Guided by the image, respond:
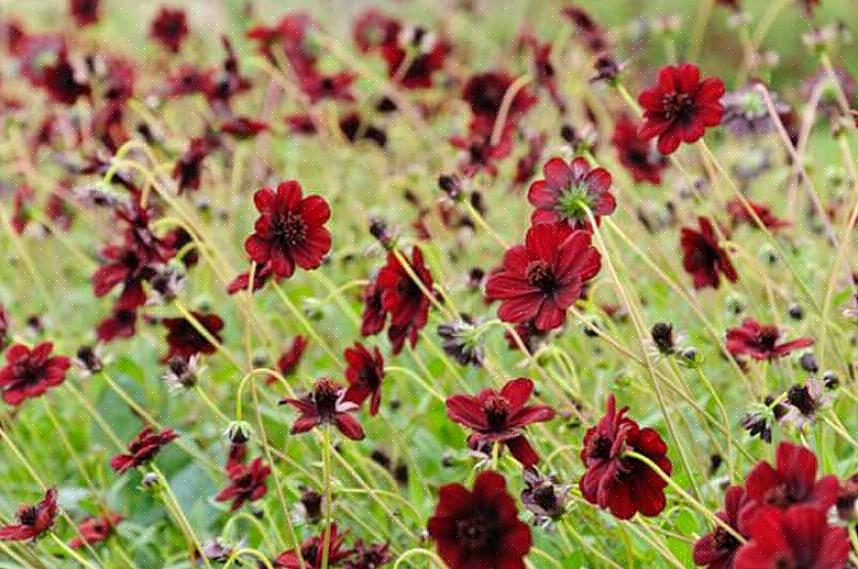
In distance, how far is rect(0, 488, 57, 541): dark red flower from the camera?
1.27 meters

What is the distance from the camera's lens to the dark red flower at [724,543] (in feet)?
3.28

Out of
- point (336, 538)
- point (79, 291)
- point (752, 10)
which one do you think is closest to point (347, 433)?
point (336, 538)

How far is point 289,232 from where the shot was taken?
1348mm

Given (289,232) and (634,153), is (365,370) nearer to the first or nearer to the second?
(289,232)

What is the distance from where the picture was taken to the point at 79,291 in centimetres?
280

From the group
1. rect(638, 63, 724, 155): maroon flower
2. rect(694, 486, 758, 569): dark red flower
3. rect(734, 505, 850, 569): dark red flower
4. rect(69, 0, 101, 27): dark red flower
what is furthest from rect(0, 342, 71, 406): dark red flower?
rect(69, 0, 101, 27): dark red flower

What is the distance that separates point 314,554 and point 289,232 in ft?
1.01

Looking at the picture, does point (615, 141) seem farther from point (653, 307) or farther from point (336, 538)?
point (336, 538)

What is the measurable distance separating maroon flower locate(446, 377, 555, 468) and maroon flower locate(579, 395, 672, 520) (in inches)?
3.0

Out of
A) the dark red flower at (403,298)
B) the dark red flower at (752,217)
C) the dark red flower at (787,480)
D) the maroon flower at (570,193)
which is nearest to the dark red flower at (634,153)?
the dark red flower at (752,217)

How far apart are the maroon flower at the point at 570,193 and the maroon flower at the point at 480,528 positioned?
0.33m

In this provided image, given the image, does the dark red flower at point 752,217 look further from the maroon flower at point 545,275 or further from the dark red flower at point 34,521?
the dark red flower at point 34,521

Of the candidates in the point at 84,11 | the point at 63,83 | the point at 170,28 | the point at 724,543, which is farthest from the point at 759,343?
the point at 84,11

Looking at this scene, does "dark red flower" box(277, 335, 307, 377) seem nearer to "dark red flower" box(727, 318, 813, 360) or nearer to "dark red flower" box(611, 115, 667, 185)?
"dark red flower" box(727, 318, 813, 360)
